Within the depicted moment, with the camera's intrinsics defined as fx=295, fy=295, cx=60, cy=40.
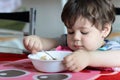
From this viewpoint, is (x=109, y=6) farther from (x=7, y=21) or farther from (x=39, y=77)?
(x=7, y=21)

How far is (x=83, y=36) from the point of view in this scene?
930 mm

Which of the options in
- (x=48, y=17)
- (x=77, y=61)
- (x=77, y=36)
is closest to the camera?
(x=77, y=61)

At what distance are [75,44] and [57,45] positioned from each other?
20 centimetres

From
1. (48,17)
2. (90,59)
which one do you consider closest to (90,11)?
(90,59)

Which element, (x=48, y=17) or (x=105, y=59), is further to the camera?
(x=48, y=17)

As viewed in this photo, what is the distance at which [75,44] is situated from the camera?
0.94m

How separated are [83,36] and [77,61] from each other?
0.53ft

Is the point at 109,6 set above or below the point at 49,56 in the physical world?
above

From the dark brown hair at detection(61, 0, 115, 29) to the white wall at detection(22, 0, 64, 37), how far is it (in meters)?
1.28

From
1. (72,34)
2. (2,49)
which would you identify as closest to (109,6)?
(72,34)

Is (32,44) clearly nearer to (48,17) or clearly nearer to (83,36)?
(83,36)

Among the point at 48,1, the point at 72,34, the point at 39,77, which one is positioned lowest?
the point at 39,77

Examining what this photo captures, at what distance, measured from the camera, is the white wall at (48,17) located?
2328 mm


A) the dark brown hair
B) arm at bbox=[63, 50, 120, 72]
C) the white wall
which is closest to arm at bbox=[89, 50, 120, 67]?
arm at bbox=[63, 50, 120, 72]
